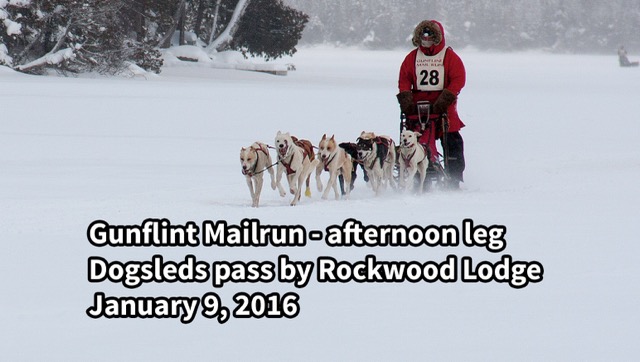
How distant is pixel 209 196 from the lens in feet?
34.7

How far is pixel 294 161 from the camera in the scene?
956 cm

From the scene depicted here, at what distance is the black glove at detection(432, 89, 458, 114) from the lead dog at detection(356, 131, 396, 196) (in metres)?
0.71

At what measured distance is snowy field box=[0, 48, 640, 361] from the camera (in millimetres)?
5176

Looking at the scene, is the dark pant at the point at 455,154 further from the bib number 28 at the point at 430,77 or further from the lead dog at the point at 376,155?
the lead dog at the point at 376,155

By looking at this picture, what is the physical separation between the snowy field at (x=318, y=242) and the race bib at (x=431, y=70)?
1.11 meters

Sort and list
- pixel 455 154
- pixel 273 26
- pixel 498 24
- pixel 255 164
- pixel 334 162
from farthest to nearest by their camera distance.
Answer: pixel 498 24 < pixel 273 26 < pixel 455 154 < pixel 334 162 < pixel 255 164

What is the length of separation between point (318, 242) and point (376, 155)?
2819 millimetres

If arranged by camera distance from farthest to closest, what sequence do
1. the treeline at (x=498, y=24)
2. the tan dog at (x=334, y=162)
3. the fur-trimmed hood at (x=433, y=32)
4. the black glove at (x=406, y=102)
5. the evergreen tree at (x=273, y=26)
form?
the treeline at (x=498, y=24)
the evergreen tree at (x=273, y=26)
the black glove at (x=406, y=102)
the fur-trimmed hood at (x=433, y=32)
the tan dog at (x=334, y=162)

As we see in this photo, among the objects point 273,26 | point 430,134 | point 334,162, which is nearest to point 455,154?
point 430,134

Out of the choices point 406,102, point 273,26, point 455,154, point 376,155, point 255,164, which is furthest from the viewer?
point 273,26

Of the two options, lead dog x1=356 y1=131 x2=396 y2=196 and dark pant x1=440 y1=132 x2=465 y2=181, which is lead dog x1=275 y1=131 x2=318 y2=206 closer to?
lead dog x1=356 y1=131 x2=396 y2=196

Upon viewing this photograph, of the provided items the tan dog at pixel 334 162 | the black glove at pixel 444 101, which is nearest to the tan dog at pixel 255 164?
the tan dog at pixel 334 162

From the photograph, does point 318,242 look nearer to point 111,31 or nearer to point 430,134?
point 430,134

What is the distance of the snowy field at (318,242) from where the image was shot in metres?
5.18
